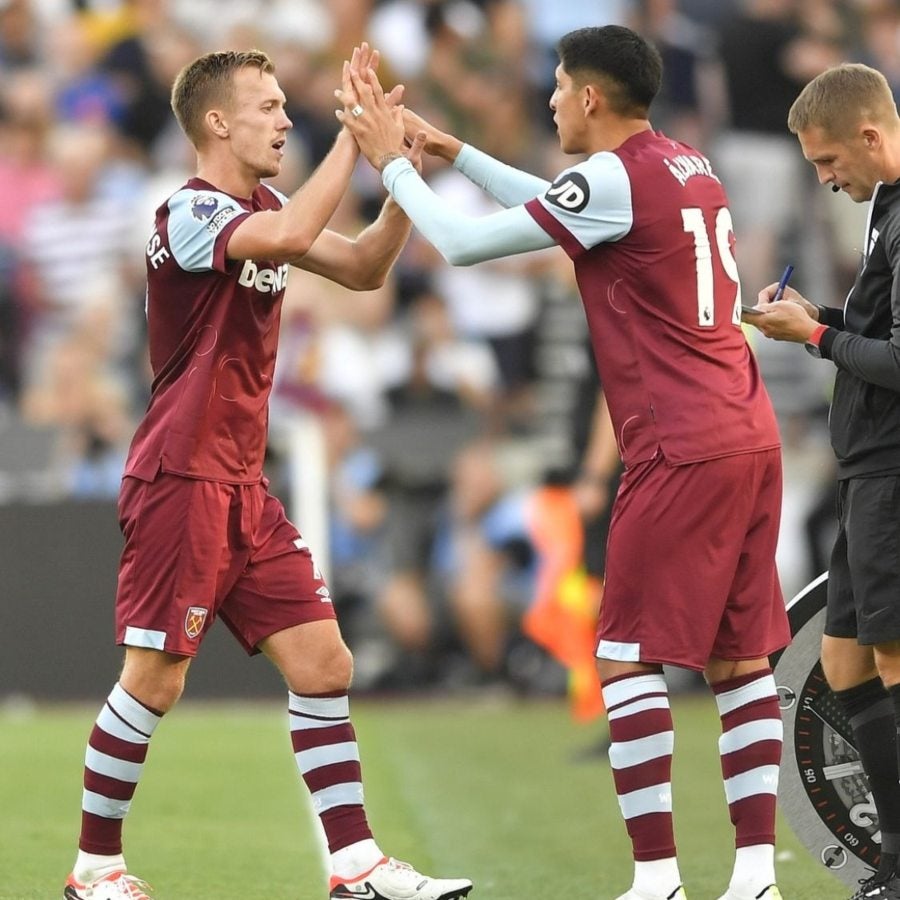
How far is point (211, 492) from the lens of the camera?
200 inches

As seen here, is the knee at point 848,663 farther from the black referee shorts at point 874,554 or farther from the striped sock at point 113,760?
the striped sock at point 113,760

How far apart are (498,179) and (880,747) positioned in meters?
1.99

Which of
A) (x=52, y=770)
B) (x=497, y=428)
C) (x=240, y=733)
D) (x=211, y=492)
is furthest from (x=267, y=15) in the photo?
(x=211, y=492)

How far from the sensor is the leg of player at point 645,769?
4723 mm

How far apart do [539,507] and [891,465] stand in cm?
632

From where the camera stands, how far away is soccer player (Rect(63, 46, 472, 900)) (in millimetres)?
5012

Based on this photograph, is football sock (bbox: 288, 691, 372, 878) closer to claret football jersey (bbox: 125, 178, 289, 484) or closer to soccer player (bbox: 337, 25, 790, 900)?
claret football jersey (bbox: 125, 178, 289, 484)

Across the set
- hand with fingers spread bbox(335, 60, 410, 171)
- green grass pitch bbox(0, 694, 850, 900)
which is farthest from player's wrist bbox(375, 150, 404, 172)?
green grass pitch bbox(0, 694, 850, 900)

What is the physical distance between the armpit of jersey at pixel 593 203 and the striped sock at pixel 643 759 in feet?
3.92

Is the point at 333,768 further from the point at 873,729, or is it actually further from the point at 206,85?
the point at 206,85

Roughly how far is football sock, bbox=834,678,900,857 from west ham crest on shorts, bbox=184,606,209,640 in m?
1.84

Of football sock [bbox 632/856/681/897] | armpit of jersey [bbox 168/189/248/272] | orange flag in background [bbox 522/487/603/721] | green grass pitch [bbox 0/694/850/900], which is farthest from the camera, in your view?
orange flag in background [bbox 522/487/603/721]

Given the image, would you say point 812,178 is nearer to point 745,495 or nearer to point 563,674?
point 563,674

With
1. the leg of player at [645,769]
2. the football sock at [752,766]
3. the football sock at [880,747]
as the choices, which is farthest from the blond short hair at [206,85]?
the football sock at [880,747]
